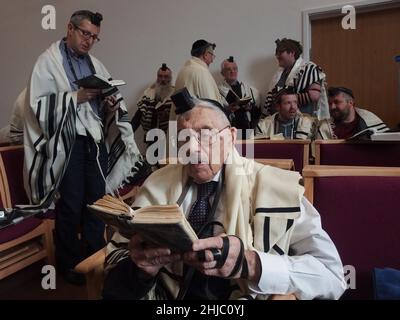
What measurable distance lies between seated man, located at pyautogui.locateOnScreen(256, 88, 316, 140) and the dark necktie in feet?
5.99

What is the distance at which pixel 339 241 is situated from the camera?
970 millimetres

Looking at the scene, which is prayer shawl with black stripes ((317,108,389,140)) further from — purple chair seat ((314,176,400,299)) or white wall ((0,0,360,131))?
purple chair seat ((314,176,400,299))

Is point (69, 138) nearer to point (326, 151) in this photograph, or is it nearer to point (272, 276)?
point (326, 151)

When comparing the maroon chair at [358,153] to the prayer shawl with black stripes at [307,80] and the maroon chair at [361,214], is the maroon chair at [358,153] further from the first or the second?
the prayer shawl with black stripes at [307,80]

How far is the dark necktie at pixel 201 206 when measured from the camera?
3.03 ft

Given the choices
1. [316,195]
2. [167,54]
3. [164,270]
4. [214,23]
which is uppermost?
[214,23]

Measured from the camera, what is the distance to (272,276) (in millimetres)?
787

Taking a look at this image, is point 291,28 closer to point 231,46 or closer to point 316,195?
point 231,46

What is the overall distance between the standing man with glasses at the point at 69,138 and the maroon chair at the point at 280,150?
70cm

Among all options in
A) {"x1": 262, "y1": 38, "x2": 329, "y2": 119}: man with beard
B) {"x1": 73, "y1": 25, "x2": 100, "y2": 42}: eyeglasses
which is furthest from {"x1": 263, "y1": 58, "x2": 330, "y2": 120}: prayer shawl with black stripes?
{"x1": 73, "y1": 25, "x2": 100, "y2": 42}: eyeglasses

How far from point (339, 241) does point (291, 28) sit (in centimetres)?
284

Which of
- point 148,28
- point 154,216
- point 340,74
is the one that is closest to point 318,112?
point 340,74

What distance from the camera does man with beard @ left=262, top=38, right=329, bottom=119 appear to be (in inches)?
117

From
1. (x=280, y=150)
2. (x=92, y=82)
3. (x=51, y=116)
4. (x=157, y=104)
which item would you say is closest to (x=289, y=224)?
(x=280, y=150)
